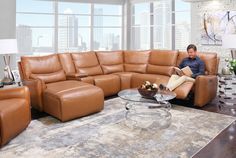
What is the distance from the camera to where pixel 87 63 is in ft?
17.3

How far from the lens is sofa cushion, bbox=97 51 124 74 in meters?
5.57

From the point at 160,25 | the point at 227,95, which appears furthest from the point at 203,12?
the point at 227,95

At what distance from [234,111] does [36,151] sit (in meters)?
3.24

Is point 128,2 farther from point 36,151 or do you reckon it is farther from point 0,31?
point 36,151

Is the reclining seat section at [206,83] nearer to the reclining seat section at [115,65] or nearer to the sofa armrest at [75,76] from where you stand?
the reclining seat section at [115,65]

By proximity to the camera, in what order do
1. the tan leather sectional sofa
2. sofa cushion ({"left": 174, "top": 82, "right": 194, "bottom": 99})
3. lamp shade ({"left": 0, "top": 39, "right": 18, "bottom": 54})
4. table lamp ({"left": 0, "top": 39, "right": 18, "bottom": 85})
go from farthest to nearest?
1. sofa cushion ({"left": 174, "top": 82, "right": 194, "bottom": 99})
2. lamp shade ({"left": 0, "top": 39, "right": 18, "bottom": 54})
3. table lamp ({"left": 0, "top": 39, "right": 18, "bottom": 85})
4. the tan leather sectional sofa

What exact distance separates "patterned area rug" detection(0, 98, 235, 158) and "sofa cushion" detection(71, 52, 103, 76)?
1.44 metres

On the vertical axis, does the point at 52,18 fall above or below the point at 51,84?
above

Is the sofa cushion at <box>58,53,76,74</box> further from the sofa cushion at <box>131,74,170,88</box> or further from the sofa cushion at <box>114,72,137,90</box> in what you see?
the sofa cushion at <box>131,74,170,88</box>

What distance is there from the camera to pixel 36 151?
8.82ft

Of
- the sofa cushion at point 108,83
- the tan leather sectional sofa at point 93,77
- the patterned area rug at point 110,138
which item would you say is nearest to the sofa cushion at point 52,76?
the tan leather sectional sofa at point 93,77

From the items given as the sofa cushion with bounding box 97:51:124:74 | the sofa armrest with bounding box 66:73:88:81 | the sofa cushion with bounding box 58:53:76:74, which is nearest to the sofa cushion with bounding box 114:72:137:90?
the sofa cushion with bounding box 97:51:124:74

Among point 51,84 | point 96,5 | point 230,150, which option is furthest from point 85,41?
point 230,150

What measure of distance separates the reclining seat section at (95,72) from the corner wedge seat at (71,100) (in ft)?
3.02
